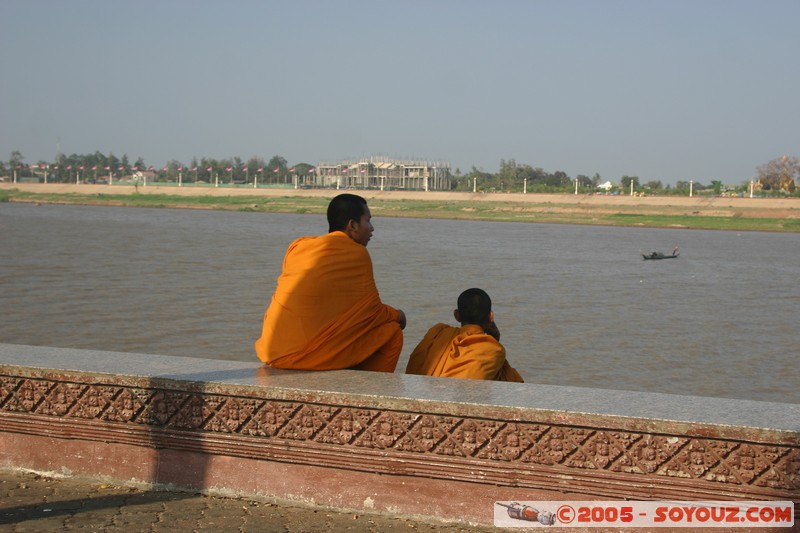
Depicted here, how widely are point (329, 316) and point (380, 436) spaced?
536 mm

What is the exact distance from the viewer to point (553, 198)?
61.5m

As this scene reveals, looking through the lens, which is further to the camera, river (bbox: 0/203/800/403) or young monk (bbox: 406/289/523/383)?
river (bbox: 0/203/800/403)

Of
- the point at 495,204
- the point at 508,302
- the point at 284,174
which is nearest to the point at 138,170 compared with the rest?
the point at 284,174

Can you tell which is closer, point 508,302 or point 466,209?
point 508,302

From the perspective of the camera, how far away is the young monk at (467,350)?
3176 mm

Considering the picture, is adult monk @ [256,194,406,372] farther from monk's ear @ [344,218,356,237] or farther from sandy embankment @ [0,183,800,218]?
sandy embankment @ [0,183,800,218]

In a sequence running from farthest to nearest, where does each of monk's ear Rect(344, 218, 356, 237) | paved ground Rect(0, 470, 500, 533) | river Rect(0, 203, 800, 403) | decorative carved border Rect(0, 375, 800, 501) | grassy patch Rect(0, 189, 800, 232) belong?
grassy patch Rect(0, 189, 800, 232) < river Rect(0, 203, 800, 403) < monk's ear Rect(344, 218, 356, 237) < paved ground Rect(0, 470, 500, 533) < decorative carved border Rect(0, 375, 800, 501)

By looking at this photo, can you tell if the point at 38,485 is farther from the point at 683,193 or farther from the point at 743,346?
the point at 683,193

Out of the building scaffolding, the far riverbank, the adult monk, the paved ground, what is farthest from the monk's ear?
the building scaffolding

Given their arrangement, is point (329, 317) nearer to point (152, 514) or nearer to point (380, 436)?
point (380, 436)

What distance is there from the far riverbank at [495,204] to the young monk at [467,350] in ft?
144

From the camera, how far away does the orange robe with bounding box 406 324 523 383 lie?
3.17 meters

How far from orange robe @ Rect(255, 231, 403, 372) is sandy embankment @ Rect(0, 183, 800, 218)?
159 feet

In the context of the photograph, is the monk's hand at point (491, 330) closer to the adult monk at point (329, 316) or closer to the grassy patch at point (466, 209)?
the adult monk at point (329, 316)
